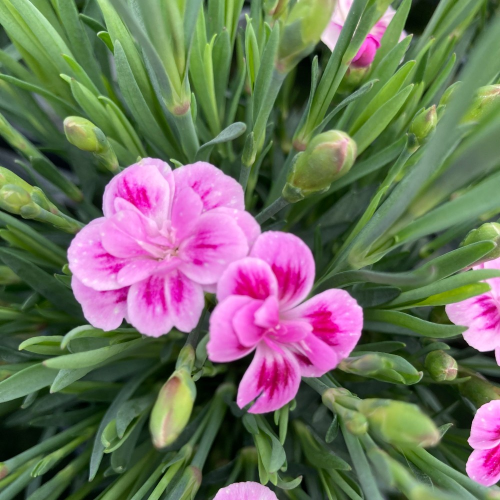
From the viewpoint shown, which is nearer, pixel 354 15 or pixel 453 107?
pixel 453 107

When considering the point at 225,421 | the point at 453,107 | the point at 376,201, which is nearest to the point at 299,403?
the point at 225,421

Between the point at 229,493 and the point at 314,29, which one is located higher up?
the point at 314,29

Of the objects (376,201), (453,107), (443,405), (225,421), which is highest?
(453,107)

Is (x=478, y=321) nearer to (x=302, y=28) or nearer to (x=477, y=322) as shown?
(x=477, y=322)

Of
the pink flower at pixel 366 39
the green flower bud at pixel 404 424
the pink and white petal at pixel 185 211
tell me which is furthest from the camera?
the pink flower at pixel 366 39

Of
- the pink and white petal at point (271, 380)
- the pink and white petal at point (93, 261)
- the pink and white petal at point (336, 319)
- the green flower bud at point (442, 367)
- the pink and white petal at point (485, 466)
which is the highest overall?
the pink and white petal at point (336, 319)

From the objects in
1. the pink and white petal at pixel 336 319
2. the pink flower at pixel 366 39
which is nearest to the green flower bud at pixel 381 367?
the pink and white petal at pixel 336 319

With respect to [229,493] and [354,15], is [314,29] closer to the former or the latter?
[354,15]

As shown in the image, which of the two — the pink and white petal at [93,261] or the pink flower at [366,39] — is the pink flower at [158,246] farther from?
the pink flower at [366,39]

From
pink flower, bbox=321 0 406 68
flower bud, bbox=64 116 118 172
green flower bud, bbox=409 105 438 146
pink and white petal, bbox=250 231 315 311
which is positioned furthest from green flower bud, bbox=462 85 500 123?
flower bud, bbox=64 116 118 172
